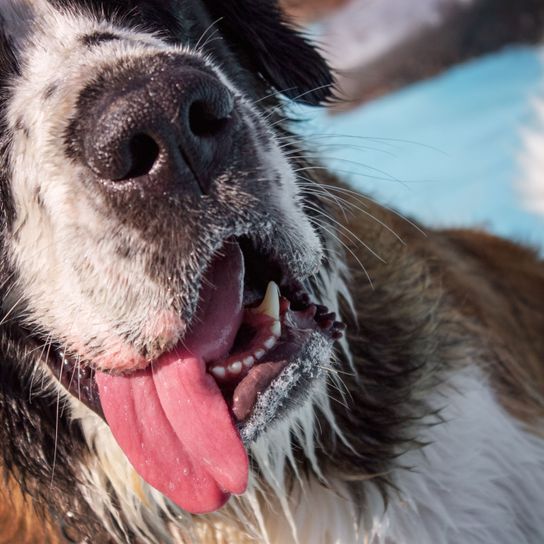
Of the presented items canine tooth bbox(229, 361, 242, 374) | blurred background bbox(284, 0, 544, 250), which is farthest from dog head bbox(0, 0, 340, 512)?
blurred background bbox(284, 0, 544, 250)

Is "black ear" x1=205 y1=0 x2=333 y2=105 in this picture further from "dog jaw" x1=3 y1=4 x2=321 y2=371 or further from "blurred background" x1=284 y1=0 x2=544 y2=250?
"blurred background" x1=284 y1=0 x2=544 y2=250

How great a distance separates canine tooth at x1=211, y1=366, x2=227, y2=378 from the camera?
4.84 feet

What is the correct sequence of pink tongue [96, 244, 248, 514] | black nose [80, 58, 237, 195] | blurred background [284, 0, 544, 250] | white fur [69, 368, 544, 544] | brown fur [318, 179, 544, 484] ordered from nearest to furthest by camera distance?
black nose [80, 58, 237, 195] < pink tongue [96, 244, 248, 514] < white fur [69, 368, 544, 544] < brown fur [318, 179, 544, 484] < blurred background [284, 0, 544, 250]

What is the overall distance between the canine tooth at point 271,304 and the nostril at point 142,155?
1.19ft

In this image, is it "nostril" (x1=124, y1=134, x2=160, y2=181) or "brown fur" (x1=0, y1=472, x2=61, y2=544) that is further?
"brown fur" (x1=0, y1=472, x2=61, y2=544)

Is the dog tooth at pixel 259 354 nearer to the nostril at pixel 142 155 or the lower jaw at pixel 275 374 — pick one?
the lower jaw at pixel 275 374

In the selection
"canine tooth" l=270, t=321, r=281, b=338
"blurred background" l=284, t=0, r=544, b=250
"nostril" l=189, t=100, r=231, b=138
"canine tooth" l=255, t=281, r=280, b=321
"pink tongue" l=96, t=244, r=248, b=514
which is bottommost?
"pink tongue" l=96, t=244, r=248, b=514

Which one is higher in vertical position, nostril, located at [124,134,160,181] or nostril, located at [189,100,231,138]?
nostril, located at [189,100,231,138]

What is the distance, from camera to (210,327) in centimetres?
147

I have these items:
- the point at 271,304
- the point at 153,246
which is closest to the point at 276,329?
the point at 271,304

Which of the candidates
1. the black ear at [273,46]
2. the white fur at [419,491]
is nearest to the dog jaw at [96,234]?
the white fur at [419,491]

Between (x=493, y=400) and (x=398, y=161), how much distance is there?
349 cm

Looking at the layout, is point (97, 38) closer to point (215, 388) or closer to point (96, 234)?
point (96, 234)

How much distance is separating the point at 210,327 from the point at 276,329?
0.41 ft
